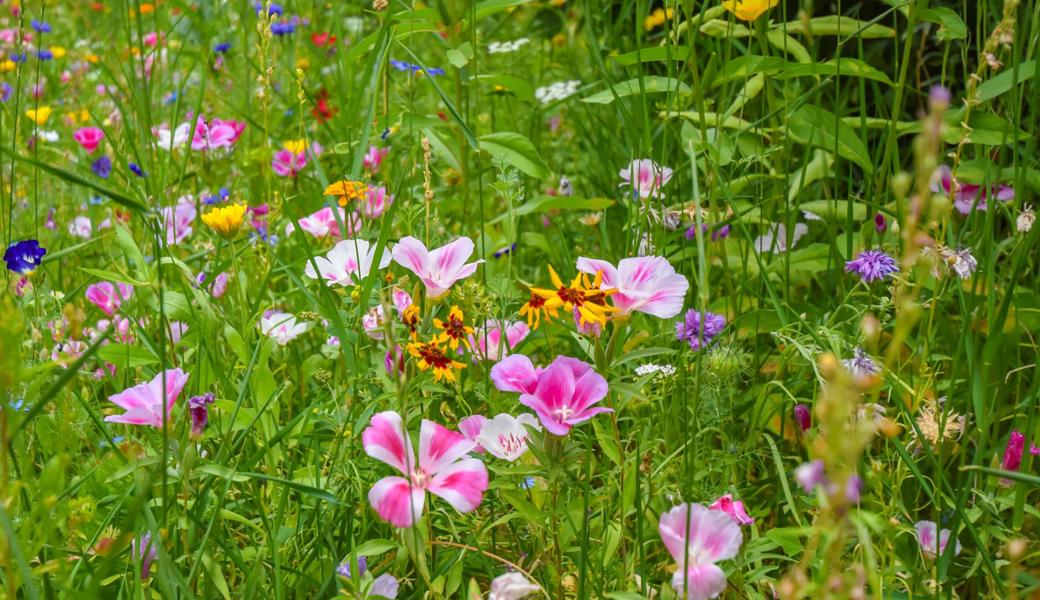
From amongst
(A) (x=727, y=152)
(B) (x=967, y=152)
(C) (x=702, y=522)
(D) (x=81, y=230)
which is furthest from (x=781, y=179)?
(D) (x=81, y=230)

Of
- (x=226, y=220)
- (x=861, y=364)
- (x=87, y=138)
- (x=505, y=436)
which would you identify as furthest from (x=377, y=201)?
(x=87, y=138)

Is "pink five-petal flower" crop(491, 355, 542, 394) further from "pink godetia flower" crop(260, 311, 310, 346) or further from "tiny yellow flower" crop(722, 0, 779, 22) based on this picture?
"tiny yellow flower" crop(722, 0, 779, 22)

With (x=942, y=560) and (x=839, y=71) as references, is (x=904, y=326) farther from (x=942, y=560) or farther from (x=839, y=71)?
(x=839, y=71)

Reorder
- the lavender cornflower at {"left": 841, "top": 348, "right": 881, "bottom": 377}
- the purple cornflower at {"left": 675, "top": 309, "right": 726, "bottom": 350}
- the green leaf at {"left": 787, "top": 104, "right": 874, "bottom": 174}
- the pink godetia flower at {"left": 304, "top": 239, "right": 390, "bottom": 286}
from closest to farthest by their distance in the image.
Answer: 1. the lavender cornflower at {"left": 841, "top": 348, "right": 881, "bottom": 377}
2. the pink godetia flower at {"left": 304, "top": 239, "right": 390, "bottom": 286}
3. the purple cornflower at {"left": 675, "top": 309, "right": 726, "bottom": 350}
4. the green leaf at {"left": 787, "top": 104, "right": 874, "bottom": 174}

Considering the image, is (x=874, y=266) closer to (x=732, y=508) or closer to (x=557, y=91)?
(x=732, y=508)

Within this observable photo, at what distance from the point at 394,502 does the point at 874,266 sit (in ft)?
2.46

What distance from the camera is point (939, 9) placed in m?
1.50

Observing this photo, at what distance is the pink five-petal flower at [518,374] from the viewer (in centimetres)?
104

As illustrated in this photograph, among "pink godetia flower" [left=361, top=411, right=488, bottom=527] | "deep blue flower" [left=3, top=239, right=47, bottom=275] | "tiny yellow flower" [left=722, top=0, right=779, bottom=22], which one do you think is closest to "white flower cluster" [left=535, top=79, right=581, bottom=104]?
"tiny yellow flower" [left=722, top=0, right=779, bottom=22]

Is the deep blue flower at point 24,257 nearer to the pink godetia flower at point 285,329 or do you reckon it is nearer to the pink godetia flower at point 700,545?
the pink godetia flower at point 285,329

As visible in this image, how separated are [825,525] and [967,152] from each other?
5.39 feet

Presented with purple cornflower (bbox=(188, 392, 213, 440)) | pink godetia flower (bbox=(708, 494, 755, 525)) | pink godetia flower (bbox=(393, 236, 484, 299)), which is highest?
pink godetia flower (bbox=(393, 236, 484, 299))

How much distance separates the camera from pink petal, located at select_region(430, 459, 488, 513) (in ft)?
2.99

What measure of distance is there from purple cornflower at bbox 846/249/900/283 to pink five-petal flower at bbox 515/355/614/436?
0.49 meters
